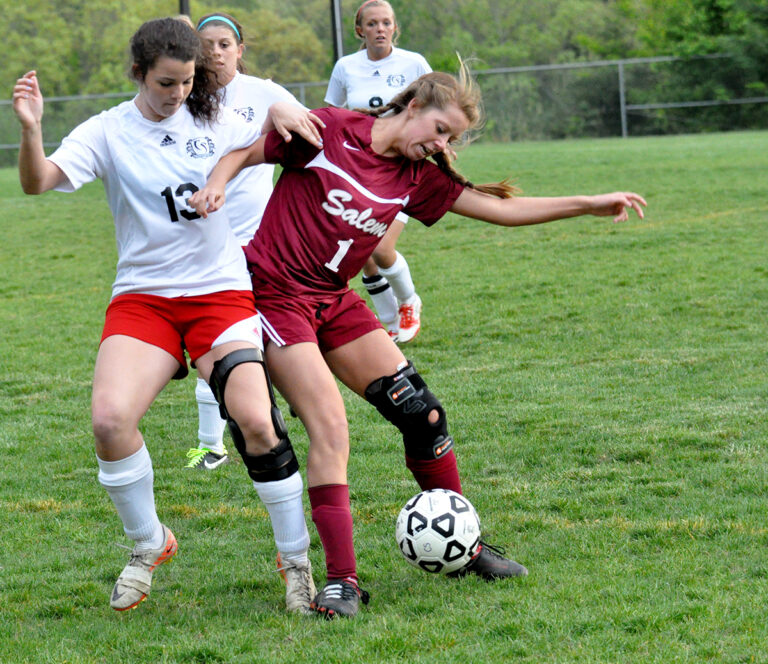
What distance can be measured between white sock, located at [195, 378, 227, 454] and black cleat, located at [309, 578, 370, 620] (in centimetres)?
213

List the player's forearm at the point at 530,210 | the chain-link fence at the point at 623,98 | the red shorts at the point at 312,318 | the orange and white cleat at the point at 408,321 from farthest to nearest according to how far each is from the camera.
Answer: the chain-link fence at the point at 623,98 < the orange and white cleat at the point at 408,321 < the player's forearm at the point at 530,210 < the red shorts at the point at 312,318

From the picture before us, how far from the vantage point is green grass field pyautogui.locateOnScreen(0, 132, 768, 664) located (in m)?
3.49

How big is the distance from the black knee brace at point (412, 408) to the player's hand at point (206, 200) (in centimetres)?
89

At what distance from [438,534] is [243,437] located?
809mm


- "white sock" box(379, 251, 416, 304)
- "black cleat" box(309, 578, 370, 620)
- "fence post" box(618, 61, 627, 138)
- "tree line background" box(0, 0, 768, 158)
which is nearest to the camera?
"black cleat" box(309, 578, 370, 620)

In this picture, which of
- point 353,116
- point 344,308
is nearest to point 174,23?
point 353,116

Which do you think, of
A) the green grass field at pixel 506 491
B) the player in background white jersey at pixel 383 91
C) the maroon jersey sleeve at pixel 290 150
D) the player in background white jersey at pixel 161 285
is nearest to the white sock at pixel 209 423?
the green grass field at pixel 506 491

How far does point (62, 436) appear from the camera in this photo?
6.44 meters

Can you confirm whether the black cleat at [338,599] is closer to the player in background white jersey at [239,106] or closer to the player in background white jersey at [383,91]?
the player in background white jersey at [239,106]

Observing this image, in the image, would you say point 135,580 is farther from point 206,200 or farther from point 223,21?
point 223,21

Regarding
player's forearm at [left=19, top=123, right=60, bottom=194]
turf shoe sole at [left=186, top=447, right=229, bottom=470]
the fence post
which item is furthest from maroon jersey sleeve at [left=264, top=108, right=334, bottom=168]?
the fence post

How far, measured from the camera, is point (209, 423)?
5.76 metres

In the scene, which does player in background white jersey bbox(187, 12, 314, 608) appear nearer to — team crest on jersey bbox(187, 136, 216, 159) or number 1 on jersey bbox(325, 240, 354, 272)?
team crest on jersey bbox(187, 136, 216, 159)

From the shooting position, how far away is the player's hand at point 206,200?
3680mm
